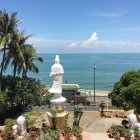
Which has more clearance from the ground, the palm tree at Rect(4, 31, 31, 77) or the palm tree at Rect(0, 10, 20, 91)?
the palm tree at Rect(0, 10, 20, 91)

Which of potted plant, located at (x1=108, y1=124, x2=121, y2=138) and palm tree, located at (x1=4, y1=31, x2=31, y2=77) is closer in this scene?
potted plant, located at (x1=108, y1=124, x2=121, y2=138)

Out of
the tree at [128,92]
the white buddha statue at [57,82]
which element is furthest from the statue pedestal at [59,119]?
the tree at [128,92]

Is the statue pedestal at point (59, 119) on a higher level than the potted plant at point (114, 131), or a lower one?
higher

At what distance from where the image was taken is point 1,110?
24125 mm

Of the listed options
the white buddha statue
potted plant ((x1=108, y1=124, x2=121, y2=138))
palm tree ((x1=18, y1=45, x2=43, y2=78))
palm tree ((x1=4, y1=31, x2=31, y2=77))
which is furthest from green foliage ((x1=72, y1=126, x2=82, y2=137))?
palm tree ((x1=18, y1=45, x2=43, y2=78))

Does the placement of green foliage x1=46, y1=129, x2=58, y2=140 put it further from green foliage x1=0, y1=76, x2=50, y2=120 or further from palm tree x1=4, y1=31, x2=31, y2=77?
palm tree x1=4, y1=31, x2=31, y2=77

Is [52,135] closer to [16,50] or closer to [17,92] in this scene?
[17,92]

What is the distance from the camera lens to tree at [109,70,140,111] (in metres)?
20.6

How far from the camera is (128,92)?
20.9 m

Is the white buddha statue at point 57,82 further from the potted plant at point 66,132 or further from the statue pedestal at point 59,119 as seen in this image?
the potted plant at point 66,132

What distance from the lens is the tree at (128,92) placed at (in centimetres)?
2056

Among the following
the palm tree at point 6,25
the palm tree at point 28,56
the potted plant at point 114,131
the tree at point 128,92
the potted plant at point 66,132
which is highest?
the palm tree at point 6,25

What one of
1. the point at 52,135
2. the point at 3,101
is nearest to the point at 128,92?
the point at 52,135

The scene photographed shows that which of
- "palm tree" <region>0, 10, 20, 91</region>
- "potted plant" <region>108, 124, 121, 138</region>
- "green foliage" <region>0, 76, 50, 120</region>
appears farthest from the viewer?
"green foliage" <region>0, 76, 50, 120</region>
